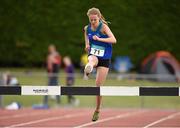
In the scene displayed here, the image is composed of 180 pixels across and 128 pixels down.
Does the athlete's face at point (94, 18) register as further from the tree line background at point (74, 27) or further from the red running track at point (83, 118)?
the tree line background at point (74, 27)

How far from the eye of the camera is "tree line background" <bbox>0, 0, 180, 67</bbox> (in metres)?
12.5

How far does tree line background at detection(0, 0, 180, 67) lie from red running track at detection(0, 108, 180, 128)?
6.30 ft

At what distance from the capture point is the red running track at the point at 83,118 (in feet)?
33.2

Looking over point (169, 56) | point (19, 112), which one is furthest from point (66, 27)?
point (169, 56)

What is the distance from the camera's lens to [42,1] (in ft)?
39.9

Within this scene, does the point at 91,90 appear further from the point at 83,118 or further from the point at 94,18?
the point at 83,118

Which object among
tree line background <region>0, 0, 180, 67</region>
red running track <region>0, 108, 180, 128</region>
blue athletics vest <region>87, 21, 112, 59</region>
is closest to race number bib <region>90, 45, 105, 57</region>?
blue athletics vest <region>87, 21, 112, 59</region>

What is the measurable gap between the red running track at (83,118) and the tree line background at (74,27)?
1.92m

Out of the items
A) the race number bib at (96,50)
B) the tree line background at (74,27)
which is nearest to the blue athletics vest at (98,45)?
the race number bib at (96,50)

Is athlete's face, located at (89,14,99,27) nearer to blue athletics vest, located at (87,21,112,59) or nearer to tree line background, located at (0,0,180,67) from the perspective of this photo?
blue athletics vest, located at (87,21,112,59)

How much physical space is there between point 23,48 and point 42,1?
15.0ft

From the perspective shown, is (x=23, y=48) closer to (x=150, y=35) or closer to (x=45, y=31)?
(x=45, y=31)

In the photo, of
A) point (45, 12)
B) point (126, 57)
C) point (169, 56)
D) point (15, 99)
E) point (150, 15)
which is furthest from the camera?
point (169, 56)

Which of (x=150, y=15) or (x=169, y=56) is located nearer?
(x=150, y=15)
